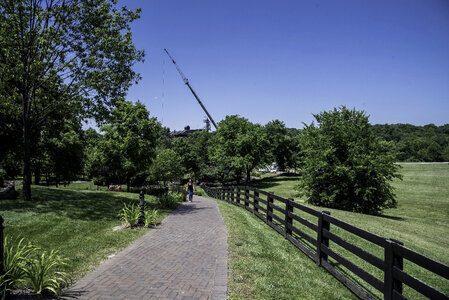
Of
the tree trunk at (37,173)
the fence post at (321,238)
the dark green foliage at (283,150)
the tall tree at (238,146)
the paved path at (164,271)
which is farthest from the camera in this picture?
the dark green foliage at (283,150)

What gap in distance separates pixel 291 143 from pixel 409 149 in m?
70.5

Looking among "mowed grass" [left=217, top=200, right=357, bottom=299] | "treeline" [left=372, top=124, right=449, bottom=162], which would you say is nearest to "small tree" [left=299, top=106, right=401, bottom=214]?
"mowed grass" [left=217, top=200, right=357, bottom=299]

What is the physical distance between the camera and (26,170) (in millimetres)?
12594

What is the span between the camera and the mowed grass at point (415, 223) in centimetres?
766

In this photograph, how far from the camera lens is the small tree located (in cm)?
1905

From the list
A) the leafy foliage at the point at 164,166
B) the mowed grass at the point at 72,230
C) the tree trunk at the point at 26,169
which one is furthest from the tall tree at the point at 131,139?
the mowed grass at the point at 72,230

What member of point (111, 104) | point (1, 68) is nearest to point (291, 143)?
point (111, 104)

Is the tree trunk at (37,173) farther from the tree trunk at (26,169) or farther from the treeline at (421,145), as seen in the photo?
the treeline at (421,145)

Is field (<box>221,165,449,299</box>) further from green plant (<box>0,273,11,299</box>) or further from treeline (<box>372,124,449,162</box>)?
treeline (<box>372,124,449,162</box>)

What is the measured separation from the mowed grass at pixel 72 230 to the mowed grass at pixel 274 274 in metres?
3.25

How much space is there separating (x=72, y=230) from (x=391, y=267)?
350 inches

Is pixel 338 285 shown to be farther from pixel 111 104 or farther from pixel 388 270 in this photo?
pixel 111 104

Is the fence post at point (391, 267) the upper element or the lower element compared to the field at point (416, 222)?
upper

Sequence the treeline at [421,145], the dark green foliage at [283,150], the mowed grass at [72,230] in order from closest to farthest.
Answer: the mowed grass at [72,230]
the dark green foliage at [283,150]
the treeline at [421,145]
